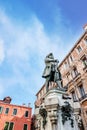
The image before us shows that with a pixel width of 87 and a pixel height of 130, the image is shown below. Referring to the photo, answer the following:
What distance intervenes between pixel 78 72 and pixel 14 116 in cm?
1564

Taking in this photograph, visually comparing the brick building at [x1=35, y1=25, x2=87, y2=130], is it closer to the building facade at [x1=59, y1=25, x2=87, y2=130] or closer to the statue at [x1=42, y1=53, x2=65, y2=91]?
the building facade at [x1=59, y1=25, x2=87, y2=130]

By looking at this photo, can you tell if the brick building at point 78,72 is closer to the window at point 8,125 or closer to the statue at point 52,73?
the statue at point 52,73

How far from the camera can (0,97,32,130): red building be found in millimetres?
23094

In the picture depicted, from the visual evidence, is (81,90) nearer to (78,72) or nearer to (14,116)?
(78,72)

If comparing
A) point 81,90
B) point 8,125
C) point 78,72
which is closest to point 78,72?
point 78,72

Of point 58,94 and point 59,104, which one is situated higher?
point 58,94

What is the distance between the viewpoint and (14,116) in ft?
80.3

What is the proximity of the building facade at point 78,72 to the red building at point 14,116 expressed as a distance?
1177 cm

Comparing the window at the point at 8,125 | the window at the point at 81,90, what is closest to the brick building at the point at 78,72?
the window at the point at 81,90

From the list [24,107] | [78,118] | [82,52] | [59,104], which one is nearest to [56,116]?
[59,104]

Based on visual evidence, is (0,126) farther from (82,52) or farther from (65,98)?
(65,98)

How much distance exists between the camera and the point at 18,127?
2350 cm

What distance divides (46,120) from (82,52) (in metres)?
15.7

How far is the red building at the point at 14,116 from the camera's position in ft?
75.8
